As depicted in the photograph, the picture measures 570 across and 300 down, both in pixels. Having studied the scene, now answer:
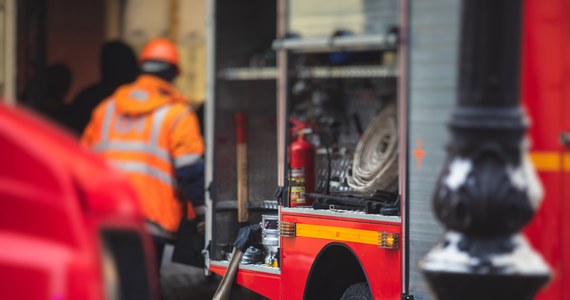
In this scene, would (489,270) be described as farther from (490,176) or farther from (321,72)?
(321,72)

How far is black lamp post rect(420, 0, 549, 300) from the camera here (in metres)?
5.27

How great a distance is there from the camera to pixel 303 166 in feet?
27.2

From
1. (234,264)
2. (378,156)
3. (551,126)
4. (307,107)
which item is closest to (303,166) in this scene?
(378,156)

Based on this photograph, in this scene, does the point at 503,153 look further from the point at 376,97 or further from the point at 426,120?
the point at 376,97

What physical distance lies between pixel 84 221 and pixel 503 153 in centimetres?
237

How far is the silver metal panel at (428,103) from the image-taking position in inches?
269

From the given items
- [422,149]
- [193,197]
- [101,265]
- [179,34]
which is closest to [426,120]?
[422,149]

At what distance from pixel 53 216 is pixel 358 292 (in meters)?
4.37

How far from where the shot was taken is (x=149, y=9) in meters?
15.8

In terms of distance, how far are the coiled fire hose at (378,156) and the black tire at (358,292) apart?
0.67 metres

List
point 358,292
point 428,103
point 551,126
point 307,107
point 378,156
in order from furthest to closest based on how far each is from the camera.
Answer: point 307,107 → point 378,156 → point 358,292 → point 428,103 → point 551,126

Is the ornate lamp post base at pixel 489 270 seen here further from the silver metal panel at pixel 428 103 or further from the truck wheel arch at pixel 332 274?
the truck wheel arch at pixel 332 274

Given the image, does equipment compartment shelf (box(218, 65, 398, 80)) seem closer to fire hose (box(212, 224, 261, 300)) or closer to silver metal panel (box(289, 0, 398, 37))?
silver metal panel (box(289, 0, 398, 37))

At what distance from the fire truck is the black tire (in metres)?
0.01
